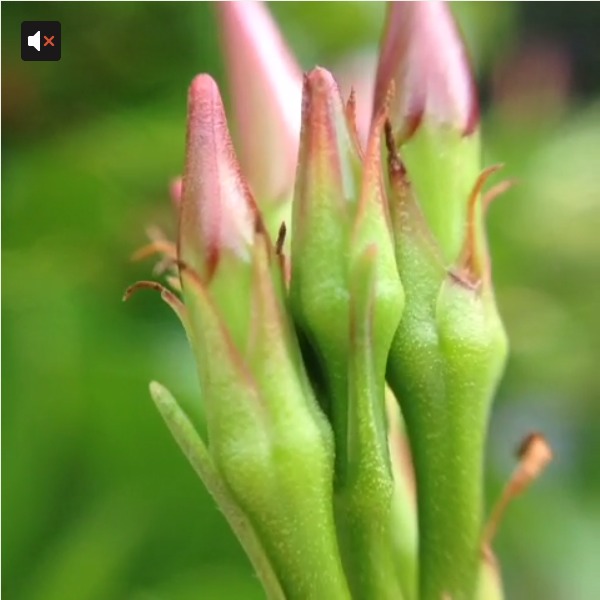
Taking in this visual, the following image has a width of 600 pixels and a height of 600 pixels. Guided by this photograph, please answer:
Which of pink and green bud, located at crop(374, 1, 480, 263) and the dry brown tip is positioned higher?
pink and green bud, located at crop(374, 1, 480, 263)

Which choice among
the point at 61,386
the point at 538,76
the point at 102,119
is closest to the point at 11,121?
the point at 102,119

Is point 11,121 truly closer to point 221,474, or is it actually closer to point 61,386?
point 61,386

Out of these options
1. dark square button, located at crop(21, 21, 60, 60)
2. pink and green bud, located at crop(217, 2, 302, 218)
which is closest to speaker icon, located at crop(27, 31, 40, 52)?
dark square button, located at crop(21, 21, 60, 60)

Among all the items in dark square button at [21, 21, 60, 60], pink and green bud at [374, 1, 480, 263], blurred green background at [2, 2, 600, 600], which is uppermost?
pink and green bud at [374, 1, 480, 263]

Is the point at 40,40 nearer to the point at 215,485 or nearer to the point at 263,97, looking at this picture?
the point at 263,97

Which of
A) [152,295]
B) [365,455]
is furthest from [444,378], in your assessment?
[152,295]

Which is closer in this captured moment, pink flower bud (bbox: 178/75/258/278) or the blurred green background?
pink flower bud (bbox: 178/75/258/278)

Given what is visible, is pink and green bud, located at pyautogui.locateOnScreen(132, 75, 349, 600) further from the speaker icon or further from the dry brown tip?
the speaker icon
